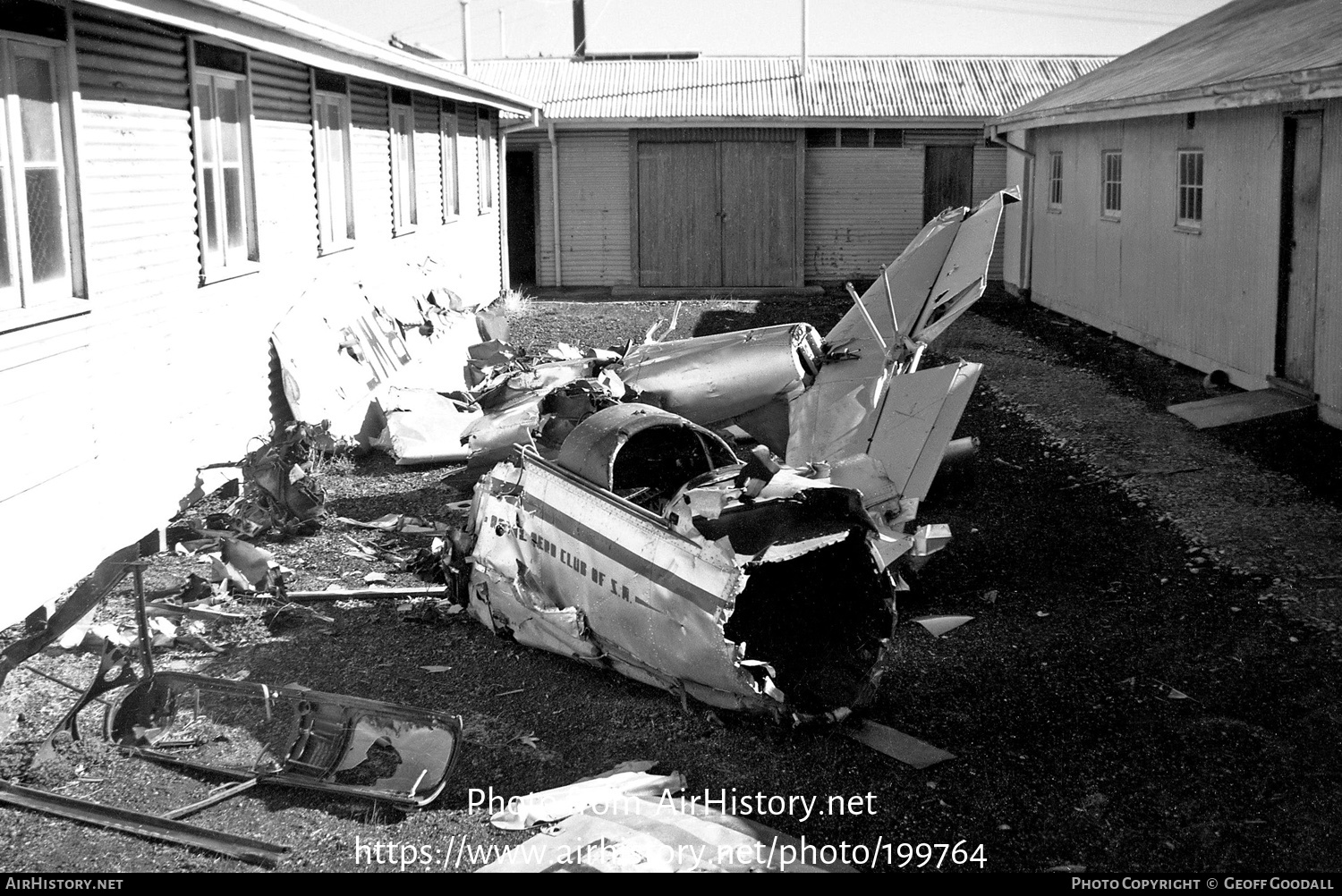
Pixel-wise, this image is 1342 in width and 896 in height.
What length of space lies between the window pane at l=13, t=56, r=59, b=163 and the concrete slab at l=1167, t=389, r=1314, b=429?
891cm

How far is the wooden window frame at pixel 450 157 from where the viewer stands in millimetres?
18000

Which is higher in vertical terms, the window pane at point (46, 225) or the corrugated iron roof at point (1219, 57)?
the corrugated iron roof at point (1219, 57)

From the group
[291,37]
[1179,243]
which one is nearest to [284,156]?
[291,37]

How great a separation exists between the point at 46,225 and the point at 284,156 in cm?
407

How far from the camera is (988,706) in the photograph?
19.1 feet

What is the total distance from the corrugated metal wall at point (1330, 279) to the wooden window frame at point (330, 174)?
868 cm

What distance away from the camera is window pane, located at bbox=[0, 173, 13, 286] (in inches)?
253

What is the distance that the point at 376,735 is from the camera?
5.22 meters

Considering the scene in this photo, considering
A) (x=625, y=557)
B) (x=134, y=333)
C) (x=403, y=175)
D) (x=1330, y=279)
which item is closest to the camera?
(x=625, y=557)

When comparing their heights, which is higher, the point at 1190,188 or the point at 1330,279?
the point at 1190,188

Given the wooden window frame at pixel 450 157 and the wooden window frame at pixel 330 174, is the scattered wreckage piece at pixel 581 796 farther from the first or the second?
the wooden window frame at pixel 450 157

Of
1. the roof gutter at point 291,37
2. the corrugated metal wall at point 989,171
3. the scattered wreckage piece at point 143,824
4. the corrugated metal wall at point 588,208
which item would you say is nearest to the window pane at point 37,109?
the roof gutter at point 291,37

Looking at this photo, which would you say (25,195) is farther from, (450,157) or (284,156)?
(450,157)

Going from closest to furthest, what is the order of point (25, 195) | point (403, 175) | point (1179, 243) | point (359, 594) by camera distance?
1. point (25, 195)
2. point (359, 594)
3. point (1179, 243)
4. point (403, 175)
